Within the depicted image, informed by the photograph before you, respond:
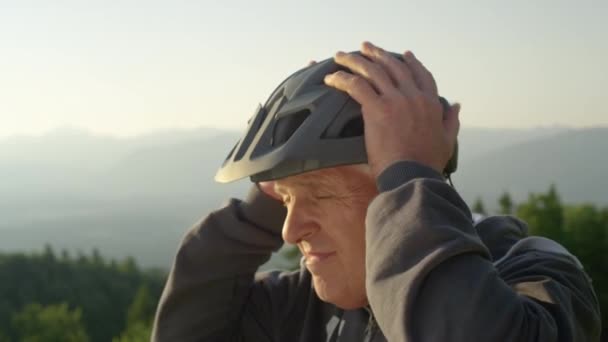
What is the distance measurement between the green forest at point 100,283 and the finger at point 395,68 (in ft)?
113

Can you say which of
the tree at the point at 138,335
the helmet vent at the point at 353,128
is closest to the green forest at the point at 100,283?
the tree at the point at 138,335

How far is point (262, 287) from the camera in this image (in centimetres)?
310

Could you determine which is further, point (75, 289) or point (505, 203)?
point (75, 289)

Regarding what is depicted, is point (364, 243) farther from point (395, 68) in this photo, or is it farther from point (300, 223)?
point (395, 68)

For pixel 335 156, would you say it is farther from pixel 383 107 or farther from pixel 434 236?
pixel 434 236

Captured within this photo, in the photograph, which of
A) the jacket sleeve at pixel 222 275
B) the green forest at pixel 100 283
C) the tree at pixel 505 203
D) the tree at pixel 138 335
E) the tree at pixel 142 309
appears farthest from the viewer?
the tree at pixel 142 309

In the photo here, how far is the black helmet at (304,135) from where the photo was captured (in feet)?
7.08

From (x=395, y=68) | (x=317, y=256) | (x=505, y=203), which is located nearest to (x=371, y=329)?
(x=317, y=256)

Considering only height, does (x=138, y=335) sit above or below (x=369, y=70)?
below

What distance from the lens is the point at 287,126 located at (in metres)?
2.34

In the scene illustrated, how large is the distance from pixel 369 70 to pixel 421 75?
155 mm

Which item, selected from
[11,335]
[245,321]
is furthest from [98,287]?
[245,321]

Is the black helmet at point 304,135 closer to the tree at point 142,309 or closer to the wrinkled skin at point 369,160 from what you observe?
the wrinkled skin at point 369,160

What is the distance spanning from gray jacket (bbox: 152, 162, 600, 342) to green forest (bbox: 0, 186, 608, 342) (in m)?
33.4
